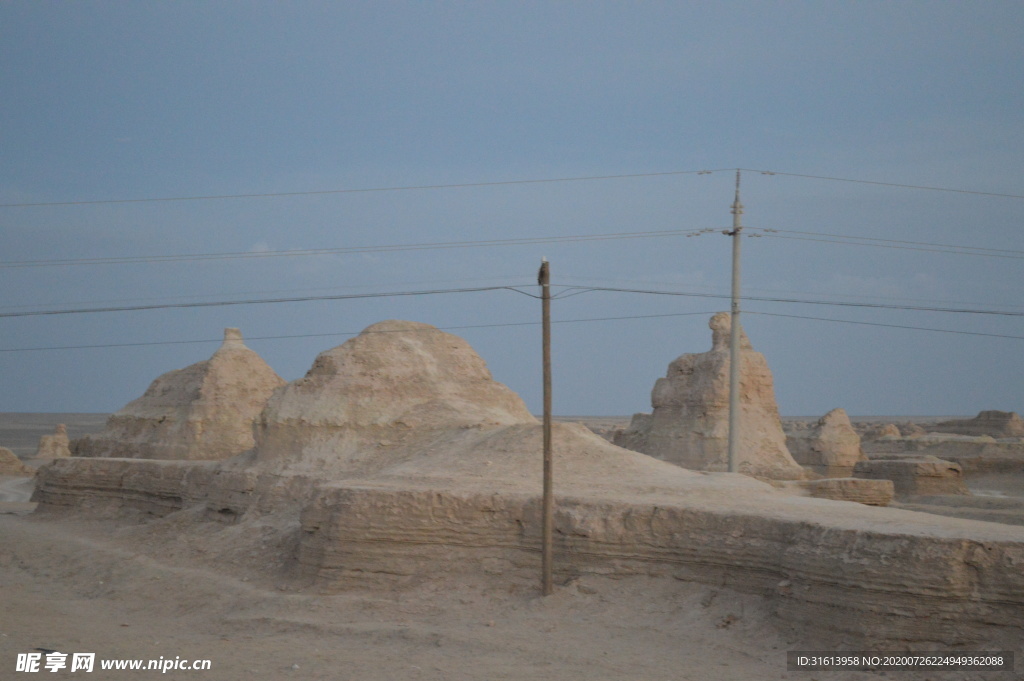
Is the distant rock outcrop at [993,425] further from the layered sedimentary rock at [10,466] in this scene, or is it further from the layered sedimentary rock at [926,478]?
the layered sedimentary rock at [10,466]

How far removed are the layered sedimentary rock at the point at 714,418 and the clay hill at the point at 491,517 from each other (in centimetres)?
715

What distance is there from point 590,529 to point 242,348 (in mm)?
24341

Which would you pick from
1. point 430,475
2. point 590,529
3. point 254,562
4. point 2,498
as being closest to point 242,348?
point 2,498

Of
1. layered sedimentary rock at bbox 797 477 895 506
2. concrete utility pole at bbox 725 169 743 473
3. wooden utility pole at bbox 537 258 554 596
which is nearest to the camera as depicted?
wooden utility pole at bbox 537 258 554 596

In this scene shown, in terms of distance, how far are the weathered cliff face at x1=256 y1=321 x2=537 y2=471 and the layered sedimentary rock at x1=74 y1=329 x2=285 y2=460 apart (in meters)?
9.87

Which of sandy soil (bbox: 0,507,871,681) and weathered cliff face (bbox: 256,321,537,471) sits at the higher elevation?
weathered cliff face (bbox: 256,321,537,471)

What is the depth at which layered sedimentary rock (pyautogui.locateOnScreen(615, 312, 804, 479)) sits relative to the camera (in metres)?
29.3

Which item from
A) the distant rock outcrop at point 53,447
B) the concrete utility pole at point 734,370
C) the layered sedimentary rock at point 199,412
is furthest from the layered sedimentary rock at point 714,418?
the distant rock outcrop at point 53,447

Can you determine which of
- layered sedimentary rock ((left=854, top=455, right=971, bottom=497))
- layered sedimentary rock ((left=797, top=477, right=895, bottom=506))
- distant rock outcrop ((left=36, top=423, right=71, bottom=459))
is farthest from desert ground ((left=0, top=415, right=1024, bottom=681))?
distant rock outcrop ((left=36, top=423, right=71, bottom=459))

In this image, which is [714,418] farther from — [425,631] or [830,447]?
[425,631]

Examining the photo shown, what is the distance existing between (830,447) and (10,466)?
132 feet

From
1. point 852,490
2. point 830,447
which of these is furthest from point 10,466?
point 852,490

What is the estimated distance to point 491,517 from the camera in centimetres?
1641

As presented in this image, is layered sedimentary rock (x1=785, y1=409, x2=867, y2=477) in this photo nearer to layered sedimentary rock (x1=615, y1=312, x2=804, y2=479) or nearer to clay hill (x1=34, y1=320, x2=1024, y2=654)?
layered sedimentary rock (x1=615, y1=312, x2=804, y2=479)
